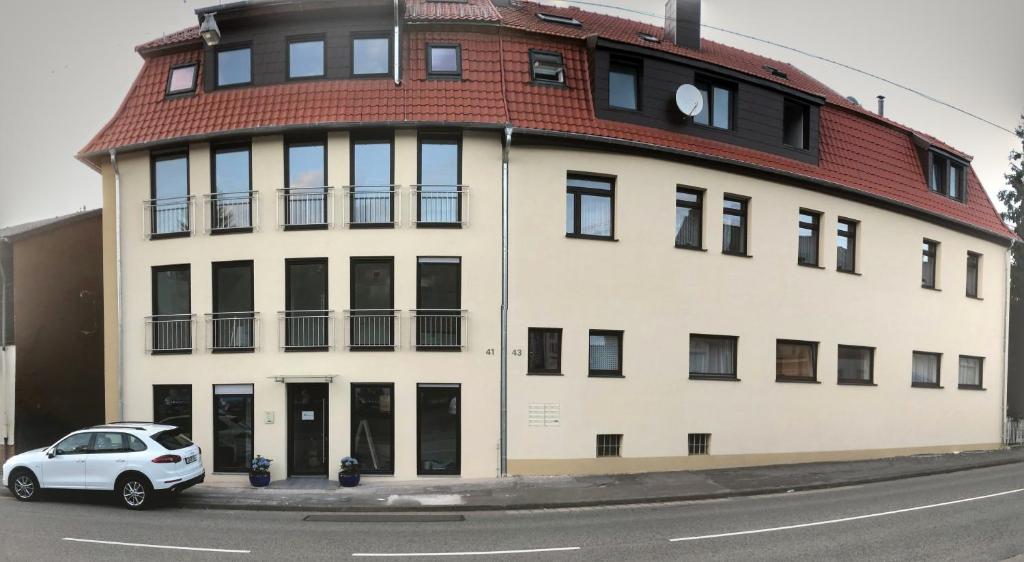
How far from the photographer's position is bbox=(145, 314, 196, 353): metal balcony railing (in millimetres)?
15320

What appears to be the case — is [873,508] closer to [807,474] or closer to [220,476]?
[807,474]

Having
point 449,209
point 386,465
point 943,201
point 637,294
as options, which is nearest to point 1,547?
point 386,465

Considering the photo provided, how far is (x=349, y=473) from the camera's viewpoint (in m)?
13.8

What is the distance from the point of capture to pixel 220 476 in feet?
48.8

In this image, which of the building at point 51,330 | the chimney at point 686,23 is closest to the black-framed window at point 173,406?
the building at point 51,330

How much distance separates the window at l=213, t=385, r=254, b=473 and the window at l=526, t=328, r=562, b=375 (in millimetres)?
6589

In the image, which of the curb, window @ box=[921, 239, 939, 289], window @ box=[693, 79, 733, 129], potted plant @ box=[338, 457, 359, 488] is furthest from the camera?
window @ box=[921, 239, 939, 289]

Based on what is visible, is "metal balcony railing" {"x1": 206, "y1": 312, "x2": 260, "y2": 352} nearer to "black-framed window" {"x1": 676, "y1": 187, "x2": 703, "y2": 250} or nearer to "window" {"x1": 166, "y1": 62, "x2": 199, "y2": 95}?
"window" {"x1": 166, "y1": 62, "x2": 199, "y2": 95}

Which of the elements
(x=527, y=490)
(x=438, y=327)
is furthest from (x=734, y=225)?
(x=527, y=490)

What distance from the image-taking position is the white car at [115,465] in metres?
12.1

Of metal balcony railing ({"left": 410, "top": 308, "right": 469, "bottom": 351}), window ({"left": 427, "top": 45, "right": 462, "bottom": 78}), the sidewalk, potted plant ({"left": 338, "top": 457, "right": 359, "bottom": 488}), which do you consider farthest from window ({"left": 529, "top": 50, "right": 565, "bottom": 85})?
potted plant ({"left": 338, "top": 457, "right": 359, "bottom": 488})

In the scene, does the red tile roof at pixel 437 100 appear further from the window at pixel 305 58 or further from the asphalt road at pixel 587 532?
the asphalt road at pixel 587 532

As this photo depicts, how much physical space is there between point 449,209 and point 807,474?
10316 millimetres

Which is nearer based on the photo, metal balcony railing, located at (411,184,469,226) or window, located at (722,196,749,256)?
metal balcony railing, located at (411,184,469,226)
